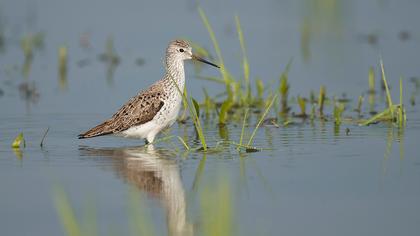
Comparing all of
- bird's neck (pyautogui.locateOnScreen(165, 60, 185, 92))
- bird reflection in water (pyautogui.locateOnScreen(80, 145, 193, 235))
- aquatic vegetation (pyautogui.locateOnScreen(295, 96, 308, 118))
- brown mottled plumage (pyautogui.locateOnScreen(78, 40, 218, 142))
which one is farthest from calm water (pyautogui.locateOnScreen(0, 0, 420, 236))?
bird's neck (pyautogui.locateOnScreen(165, 60, 185, 92))

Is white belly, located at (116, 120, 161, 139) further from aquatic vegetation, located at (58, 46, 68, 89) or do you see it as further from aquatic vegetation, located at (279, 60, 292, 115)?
aquatic vegetation, located at (58, 46, 68, 89)

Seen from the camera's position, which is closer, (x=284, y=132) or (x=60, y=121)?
(x=284, y=132)

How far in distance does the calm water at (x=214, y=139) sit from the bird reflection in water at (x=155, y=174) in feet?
0.06

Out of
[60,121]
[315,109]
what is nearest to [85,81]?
[60,121]

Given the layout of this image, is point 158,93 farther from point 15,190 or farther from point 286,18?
point 286,18

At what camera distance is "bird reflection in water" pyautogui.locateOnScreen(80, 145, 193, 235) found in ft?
23.8

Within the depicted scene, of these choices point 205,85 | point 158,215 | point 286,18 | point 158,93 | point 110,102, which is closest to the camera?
point 158,215

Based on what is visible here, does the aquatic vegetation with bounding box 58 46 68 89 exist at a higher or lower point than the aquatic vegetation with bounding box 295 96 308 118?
higher

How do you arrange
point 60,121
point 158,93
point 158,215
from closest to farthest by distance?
point 158,215
point 158,93
point 60,121

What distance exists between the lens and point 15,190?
27.3ft

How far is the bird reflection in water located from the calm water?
0.7 inches

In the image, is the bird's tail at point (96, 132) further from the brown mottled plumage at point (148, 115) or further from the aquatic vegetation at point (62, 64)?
the aquatic vegetation at point (62, 64)

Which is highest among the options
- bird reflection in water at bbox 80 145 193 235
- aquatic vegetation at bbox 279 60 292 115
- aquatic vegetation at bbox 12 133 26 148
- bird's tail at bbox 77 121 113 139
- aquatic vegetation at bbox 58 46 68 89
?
aquatic vegetation at bbox 58 46 68 89

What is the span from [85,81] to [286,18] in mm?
5738
